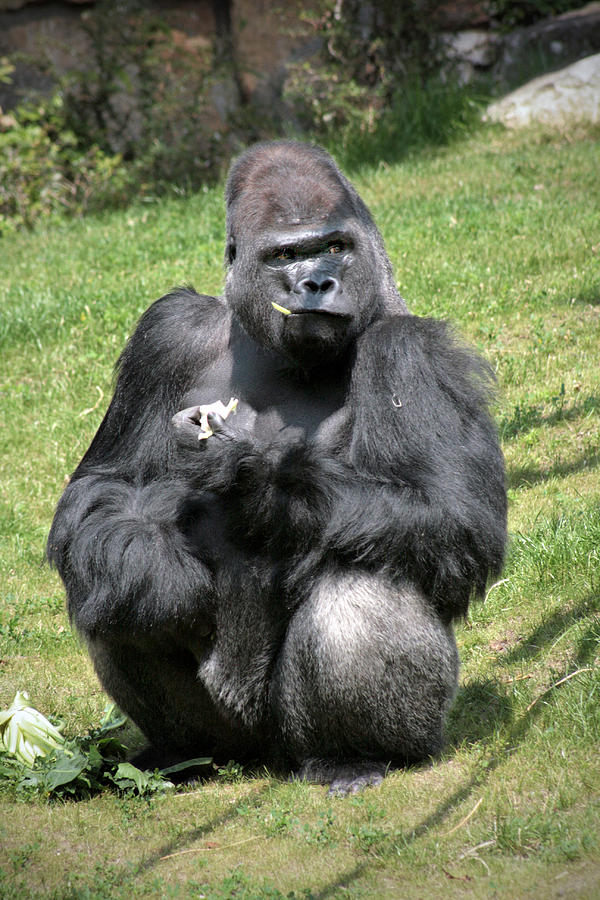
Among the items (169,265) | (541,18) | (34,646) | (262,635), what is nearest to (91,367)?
(169,265)

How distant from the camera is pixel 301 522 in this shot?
11.1 ft

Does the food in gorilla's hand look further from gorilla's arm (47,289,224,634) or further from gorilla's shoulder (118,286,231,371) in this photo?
gorilla's shoulder (118,286,231,371)

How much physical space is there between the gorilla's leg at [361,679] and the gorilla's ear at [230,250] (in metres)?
1.26

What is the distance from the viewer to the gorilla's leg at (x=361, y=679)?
3.34 metres

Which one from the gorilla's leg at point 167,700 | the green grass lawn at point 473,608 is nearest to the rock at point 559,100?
the green grass lawn at point 473,608

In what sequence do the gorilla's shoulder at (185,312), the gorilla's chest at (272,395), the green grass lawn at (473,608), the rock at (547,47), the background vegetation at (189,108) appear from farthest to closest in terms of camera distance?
the rock at (547,47) → the background vegetation at (189,108) → the gorilla's shoulder at (185,312) → the gorilla's chest at (272,395) → the green grass lawn at (473,608)

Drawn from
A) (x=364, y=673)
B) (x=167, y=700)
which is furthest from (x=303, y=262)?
(x=167, y=700)

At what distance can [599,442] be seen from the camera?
213 inches

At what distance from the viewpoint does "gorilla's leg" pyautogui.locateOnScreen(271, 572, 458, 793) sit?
3344 mm

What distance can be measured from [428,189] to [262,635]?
20.5 feet

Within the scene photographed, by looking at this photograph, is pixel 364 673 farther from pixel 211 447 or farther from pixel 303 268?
pixel 303 268

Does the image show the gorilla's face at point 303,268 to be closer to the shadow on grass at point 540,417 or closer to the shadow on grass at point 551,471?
the shadow on grass at point 551,471

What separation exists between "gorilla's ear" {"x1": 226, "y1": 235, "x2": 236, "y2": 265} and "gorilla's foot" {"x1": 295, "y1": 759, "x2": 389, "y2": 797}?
178 centimetres

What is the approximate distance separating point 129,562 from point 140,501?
0.31m
